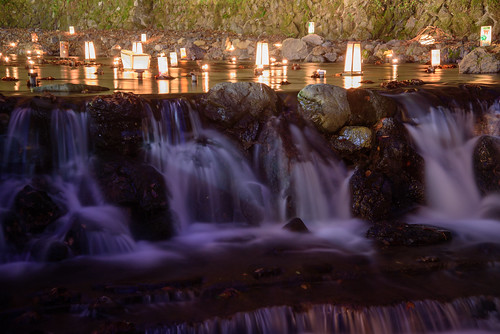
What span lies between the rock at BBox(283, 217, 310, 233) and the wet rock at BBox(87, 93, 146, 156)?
2566mm

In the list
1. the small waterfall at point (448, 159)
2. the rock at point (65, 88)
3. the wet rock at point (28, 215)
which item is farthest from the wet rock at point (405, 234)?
the rock at point (65, 88)

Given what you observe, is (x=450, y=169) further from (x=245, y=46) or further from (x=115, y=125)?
(x=245, y=46)

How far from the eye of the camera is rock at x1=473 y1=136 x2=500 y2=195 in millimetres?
8211

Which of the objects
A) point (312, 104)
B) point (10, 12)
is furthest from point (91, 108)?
point (10, 12)

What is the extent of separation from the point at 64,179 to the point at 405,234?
15.8ft

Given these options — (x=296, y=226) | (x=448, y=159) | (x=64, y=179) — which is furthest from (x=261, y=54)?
(x=64, y=179)

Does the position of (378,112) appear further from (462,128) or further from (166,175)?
(166,175)

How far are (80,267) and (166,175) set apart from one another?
210cm

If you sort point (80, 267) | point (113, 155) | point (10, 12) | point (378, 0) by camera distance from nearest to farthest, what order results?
point (80, 267) < point (113, 155) < point (378, 0) < point (10, 12)

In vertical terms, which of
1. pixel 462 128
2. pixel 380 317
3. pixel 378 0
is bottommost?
pixel 380 317

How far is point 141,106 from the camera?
25.1ft

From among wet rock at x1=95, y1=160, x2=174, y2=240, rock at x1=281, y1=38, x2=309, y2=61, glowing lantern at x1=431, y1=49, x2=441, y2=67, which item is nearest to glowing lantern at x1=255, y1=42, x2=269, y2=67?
glowing lantern at x1=431, y1=49, x2=441, y2=67

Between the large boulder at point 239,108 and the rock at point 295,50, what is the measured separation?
1409 cm

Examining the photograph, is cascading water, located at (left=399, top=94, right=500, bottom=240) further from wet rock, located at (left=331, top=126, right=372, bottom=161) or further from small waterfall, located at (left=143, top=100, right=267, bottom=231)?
small waterfall, located at (left=143, top=100, right=267, bottom=231)
